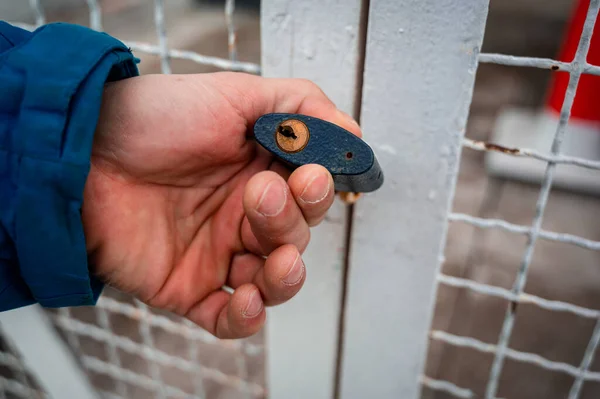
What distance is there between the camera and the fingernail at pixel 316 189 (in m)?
0.41

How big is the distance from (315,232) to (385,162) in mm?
132

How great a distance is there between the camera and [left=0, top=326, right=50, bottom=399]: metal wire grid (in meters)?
1.11

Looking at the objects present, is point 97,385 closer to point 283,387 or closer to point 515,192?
point 283,387

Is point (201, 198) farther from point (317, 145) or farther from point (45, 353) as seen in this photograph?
point (45, 353)

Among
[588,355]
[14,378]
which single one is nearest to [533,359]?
[588,355]

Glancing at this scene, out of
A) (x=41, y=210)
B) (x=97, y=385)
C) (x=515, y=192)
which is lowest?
(x=97, y=385)

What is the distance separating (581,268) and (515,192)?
38 centimetres

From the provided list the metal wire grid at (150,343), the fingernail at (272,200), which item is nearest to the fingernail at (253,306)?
the fingernail at (272,200)

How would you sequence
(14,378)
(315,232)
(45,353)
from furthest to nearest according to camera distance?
(14,378) < (45,353) < (315,232)

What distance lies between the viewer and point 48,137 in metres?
0.42

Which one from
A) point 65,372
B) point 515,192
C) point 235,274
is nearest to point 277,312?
point 235,274

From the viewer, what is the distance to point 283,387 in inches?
31.6

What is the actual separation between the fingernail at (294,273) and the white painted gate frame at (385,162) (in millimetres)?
149

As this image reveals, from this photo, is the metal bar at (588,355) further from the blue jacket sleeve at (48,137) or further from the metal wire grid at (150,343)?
the blue jacket sleeve at (48,137)
